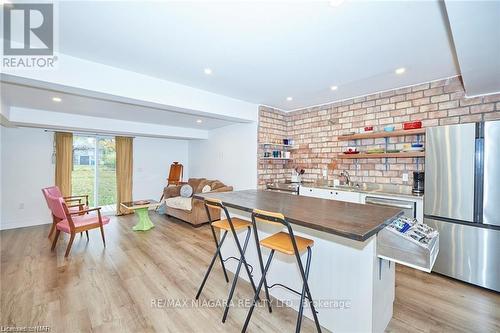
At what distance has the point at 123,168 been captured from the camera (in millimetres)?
5844

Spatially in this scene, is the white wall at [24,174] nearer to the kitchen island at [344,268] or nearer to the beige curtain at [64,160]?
the beige curtain at [64,160]

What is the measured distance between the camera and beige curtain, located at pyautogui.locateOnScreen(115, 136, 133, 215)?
227 inches

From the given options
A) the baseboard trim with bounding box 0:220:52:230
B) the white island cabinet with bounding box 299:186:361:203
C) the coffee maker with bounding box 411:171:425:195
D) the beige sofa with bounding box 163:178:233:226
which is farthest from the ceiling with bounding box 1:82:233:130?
the coffee maker with bounding box 411:171:425:195

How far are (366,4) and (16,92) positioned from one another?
180 inches

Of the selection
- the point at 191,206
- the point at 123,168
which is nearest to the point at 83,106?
the point at 123,168

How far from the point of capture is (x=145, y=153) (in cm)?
647

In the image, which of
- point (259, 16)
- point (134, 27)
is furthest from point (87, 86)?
point (259, 16)

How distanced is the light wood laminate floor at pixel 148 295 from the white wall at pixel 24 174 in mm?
1507

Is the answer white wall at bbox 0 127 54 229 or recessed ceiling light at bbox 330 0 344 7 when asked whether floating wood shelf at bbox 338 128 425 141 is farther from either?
white wall at bbox 0 127 54 229

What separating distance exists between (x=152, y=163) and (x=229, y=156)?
2839mm

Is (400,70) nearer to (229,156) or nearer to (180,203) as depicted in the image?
(229,156)

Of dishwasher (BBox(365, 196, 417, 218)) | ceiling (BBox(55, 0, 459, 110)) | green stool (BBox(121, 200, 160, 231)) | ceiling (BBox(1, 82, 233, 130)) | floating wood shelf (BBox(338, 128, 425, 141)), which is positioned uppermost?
ceiling (BBox(55, 0, 459, 110))

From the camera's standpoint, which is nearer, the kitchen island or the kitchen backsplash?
the kitchen island

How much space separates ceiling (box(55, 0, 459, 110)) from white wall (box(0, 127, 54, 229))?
3882 millimetres
